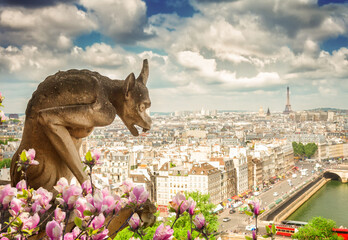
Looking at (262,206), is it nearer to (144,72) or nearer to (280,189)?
(280,189)

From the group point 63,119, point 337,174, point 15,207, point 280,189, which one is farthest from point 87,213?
point 337,174

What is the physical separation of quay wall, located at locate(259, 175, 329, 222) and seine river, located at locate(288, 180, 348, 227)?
352 mm

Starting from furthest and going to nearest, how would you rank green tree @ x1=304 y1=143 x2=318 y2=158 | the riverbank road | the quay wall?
green tree @ x1=304 y1=143 x2=318 y2=158
the riverbank road
the quay wall

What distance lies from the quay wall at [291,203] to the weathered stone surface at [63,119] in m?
22.2

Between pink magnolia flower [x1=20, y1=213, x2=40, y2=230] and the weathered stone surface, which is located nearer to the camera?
pink magnolia flower [x1=20, y1=213, x2=40, y2=230]

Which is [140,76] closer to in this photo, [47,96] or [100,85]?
[100,85]

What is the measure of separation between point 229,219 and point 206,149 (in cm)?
1689

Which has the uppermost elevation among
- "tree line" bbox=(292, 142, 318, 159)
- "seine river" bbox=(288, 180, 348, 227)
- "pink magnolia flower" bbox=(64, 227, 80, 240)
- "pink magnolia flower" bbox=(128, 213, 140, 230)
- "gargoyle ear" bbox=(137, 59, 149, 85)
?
"gargoyle ear" bbox=(137, 59, 149, 85)

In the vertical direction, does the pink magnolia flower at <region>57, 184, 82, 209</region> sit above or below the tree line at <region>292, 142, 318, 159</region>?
above

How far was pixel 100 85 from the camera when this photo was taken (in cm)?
239

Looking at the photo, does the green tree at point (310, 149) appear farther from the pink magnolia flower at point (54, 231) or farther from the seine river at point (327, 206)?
the pink magnolia flower at point (54, 231)

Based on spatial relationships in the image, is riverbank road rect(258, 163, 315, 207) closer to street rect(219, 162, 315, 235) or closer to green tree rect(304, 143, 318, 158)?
street rect(219, 162, 315, 235)

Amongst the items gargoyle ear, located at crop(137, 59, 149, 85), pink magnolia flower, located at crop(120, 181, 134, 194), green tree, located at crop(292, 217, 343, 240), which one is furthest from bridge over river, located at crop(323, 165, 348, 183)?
pink magnolia flower, located at crop(120, 181, 134, 194)

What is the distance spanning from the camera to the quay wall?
24.1 meters
